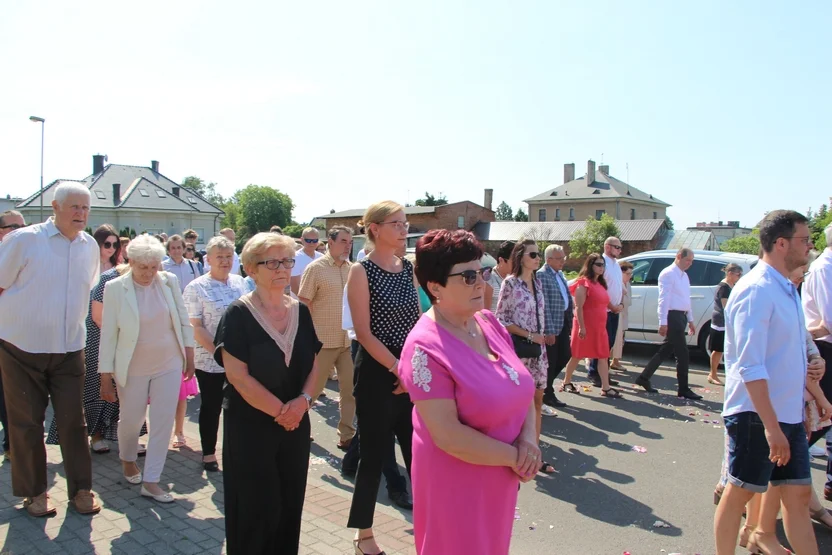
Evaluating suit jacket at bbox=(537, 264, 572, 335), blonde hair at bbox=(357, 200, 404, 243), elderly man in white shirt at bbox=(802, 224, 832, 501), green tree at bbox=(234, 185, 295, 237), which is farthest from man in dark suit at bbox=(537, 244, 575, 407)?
green tree at bbox=(234, 185, 295, 237)

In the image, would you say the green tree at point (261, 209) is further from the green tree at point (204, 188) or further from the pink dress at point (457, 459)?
the pink dress at point (457, 459)

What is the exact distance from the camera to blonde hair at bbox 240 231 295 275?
3469mm

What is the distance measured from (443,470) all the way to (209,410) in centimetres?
363

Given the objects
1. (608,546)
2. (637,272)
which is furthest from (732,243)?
(608,546)

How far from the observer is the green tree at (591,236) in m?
57.8

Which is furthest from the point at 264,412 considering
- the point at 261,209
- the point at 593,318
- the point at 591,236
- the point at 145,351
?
the point at 261,209

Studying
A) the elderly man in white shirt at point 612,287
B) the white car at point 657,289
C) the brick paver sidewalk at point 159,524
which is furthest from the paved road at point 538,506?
the white car at point 657,289

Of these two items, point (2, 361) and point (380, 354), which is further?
point (2, 361)

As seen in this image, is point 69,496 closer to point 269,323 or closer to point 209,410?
point 209,410

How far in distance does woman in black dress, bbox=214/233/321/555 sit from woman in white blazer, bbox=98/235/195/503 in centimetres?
173

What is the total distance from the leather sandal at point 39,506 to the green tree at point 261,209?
311 feet

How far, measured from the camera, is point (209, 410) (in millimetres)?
5562

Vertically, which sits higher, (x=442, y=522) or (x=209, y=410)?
(x=442, y=522)

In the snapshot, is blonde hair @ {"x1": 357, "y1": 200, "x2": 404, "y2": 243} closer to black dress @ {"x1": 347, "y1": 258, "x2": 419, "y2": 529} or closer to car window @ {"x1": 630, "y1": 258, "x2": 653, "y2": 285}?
black dress @ {"x1": 347, "y1": 258, "x2": 419, "y2": 529}
